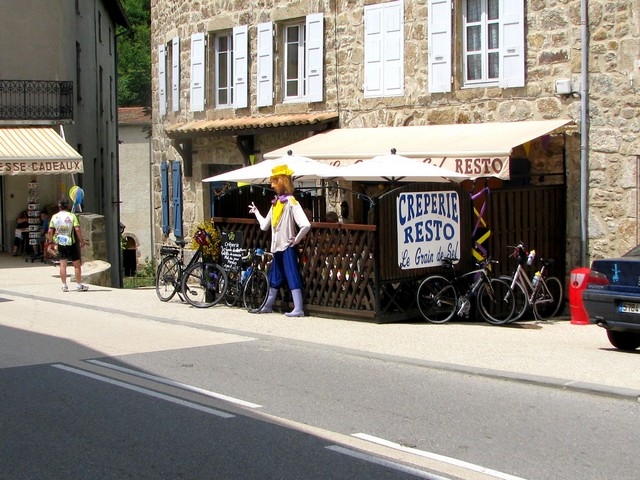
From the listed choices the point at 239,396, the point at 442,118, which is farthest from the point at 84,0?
the point at 239,396

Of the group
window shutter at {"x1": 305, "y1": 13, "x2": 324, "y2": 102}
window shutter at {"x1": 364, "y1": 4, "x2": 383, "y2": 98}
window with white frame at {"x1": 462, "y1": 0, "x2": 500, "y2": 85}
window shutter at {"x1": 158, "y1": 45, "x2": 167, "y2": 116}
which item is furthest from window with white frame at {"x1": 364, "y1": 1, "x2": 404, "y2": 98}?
window shutter at {"x1": 158, "y1": 45, "x2": 167, "y2": 116}

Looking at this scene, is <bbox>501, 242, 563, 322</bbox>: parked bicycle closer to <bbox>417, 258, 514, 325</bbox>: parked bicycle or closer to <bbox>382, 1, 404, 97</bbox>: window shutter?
<bbox>417, 258, 514, 325</bbox>: parked bicycle

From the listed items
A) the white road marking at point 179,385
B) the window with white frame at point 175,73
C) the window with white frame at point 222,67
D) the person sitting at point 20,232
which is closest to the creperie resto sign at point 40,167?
the person sitting at point 20,232

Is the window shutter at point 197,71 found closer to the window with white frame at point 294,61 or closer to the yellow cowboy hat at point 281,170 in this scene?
the window with white frame at point 294,61

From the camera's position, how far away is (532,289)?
14211mm

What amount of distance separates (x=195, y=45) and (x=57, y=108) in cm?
598

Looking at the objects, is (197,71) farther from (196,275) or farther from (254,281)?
(254,281)

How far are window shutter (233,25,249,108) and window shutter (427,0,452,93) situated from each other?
4885mm

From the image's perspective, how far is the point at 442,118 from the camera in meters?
18.2

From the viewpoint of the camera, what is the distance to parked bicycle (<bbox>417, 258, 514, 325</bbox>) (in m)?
13.9

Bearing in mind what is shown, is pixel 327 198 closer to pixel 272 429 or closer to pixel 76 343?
pixel 76 343

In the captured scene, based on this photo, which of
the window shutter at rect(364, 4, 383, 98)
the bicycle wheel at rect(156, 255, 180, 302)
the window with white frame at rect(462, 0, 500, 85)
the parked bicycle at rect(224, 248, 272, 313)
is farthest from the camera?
the window shutter at rect(364, 4, 383, 98)

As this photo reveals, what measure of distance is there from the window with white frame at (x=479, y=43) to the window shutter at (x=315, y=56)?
2.68m

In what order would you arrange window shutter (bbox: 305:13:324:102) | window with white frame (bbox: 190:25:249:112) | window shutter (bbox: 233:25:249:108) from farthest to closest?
window with white frame (bbox: 190:25:249:112), window shutter (bbox: 233:25:249:108), window shutter (bbox: 305:13:324:102)
